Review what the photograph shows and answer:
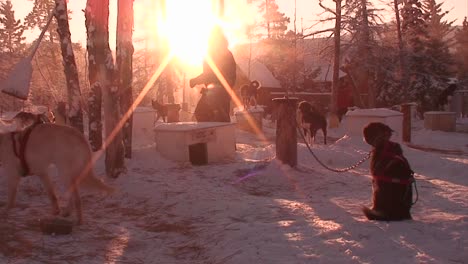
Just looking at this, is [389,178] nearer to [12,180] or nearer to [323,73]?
[12,180]

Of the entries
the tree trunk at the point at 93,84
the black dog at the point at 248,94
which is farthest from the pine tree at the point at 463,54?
the tree trunk at the point at 93,84

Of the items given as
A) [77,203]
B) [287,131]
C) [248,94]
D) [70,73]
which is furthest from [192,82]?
[248,94]

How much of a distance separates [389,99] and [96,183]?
34796mm

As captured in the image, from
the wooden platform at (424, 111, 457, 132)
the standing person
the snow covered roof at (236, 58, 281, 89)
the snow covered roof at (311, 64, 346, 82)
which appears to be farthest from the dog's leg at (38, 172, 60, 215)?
the snow covered roof at (311, 64, 346, 82)

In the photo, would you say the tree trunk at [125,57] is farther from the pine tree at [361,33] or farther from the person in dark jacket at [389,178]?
the pine tree at [361,33]

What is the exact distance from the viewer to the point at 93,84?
10.1 m

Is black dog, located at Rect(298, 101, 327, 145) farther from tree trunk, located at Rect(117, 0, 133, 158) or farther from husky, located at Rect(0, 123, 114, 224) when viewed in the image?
husky, located at Rect(0, 123, 114, 224)

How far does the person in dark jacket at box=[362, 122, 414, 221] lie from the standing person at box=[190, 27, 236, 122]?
9.69 m

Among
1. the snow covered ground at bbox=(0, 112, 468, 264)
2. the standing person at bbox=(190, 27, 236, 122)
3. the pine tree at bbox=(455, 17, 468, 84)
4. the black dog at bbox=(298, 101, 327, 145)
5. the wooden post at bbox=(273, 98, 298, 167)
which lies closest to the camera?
the snow covered ground at bbox=(0, 112, 468, 264)

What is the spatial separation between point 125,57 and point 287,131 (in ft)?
12.3

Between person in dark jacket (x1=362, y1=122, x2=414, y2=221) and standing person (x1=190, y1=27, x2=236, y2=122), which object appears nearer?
person in dark jacket (x1=362, y1=122, x2=414, y2=221)

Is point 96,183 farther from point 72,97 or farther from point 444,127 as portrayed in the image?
point 444,127

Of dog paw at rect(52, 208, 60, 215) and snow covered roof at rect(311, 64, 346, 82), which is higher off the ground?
snow covered roof at rect(311, 64, 346, 82)

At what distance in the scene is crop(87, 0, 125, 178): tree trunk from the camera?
369 inches
